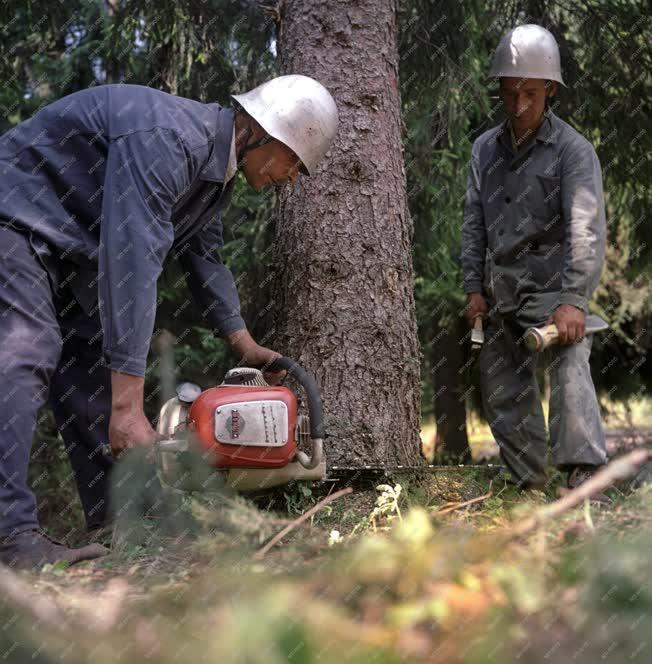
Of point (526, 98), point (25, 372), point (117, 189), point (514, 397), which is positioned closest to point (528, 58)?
point (526, 98)

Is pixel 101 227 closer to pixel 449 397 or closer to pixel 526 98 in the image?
pixel 526 98

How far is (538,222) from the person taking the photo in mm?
4344

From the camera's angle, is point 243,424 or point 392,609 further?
point 243,424

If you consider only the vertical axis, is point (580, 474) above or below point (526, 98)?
below

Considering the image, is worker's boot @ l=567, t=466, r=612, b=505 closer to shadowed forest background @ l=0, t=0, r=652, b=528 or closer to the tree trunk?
shadowed forest background @ l=0, t=0, r=652, b=528

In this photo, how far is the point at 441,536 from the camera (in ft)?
4.65

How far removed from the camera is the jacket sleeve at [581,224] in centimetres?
402

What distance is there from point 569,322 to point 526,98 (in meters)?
1.17

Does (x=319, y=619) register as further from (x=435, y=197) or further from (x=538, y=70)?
(x=435, y=197)

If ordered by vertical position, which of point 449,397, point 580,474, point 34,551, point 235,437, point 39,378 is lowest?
point 449,397

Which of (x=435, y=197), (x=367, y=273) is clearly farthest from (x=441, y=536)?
(x=435, y=197)

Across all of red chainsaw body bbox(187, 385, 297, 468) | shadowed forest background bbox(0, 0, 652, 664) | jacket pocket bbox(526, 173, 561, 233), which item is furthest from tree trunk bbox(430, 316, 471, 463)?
red chainsaw body bbox(187, 385, 297, 468)

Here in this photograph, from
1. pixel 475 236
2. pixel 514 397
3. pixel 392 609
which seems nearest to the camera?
pixel 392 609

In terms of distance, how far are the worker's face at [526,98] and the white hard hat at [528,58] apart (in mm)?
38
